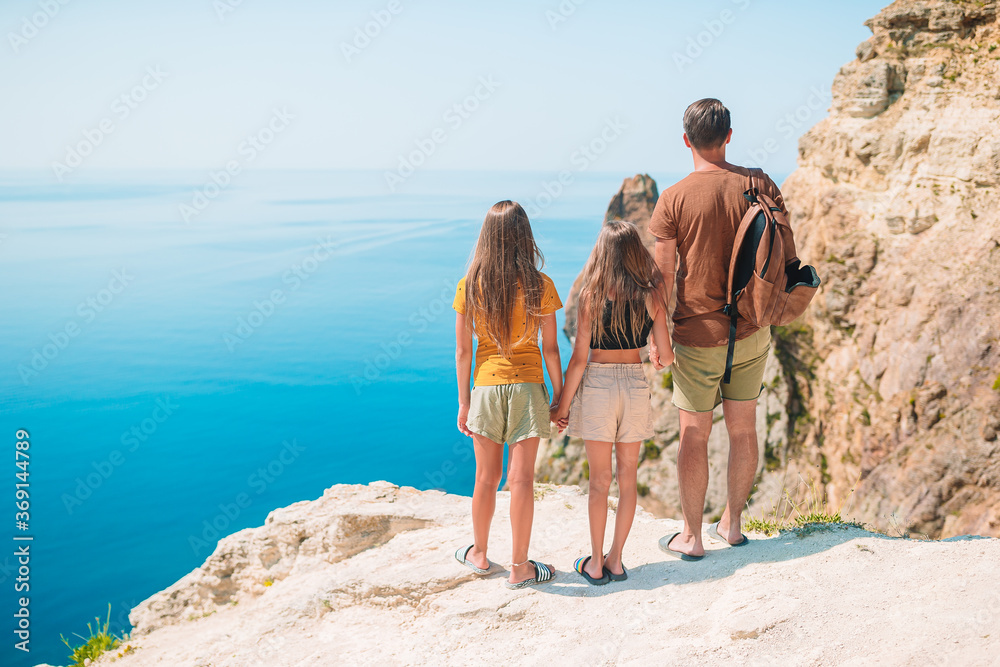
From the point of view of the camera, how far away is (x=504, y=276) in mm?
3418

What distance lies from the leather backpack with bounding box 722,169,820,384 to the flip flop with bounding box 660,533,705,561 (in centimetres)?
159

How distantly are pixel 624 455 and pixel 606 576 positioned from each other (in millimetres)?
839

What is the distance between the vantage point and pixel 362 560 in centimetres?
498

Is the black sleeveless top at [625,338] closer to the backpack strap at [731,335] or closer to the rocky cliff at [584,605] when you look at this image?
the backpack strap at [731,335]

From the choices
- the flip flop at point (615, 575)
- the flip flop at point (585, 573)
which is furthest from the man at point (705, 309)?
the flip flop at point (585, 573)

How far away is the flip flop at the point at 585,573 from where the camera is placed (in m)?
3.80

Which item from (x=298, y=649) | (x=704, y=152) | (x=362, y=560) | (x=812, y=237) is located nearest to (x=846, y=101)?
(x=812, y=237)

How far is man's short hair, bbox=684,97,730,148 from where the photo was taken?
3400mm

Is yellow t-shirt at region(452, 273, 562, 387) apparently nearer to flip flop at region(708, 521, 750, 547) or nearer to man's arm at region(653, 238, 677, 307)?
man's arm at region(653, 238, 677, 307)

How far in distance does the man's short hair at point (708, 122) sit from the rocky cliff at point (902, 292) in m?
7.80

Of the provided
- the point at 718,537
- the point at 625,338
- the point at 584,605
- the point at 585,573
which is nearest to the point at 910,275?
the point at 718,537

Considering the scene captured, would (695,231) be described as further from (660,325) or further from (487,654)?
(487,654)

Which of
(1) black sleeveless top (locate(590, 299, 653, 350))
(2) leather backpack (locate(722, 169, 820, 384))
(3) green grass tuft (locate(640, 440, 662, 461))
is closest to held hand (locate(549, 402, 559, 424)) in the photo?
(1) black sleeveless top (locate(590, 299, 653, 350))

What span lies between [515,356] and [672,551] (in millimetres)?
1767
